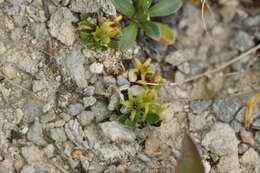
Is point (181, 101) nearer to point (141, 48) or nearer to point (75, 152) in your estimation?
point (141, 48)

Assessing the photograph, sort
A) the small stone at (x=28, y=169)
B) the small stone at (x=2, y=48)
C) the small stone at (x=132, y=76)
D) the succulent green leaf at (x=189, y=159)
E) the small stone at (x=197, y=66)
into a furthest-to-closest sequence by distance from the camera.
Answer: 1. the small stone at (x=197, y=66)
2. the small stone at (x=132, y=76)
3. the small stone at (x=2, y=48)
4. the small stone at (x=28, y=169)
5. the succulent green leaf at (x=189, y=159)

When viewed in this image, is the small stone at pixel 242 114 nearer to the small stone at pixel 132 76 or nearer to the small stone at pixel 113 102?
the small stone at pixel 132 76

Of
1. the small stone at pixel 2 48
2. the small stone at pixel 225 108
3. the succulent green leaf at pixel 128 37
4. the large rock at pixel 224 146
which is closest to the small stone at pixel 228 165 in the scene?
the large rock at pixel 224 146

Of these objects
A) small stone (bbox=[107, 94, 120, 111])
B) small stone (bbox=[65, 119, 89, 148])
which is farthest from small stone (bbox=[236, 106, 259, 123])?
small stone (bbox=[65, 119, 89, 148])

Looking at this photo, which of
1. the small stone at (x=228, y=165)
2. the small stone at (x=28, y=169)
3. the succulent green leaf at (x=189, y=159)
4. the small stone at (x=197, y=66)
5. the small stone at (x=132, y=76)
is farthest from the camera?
the small stone at (x=197, y=66)

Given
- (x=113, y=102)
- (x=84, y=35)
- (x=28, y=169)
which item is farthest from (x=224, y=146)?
(x=28, y=169)

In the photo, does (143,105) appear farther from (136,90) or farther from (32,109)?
(32,109)
